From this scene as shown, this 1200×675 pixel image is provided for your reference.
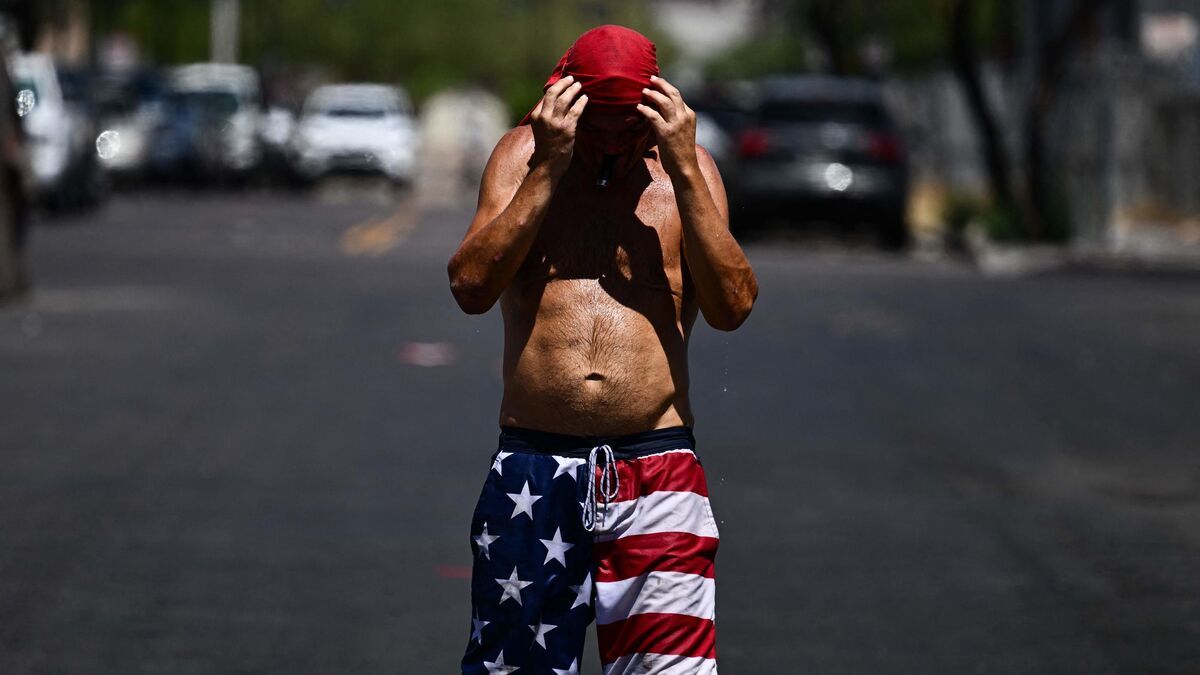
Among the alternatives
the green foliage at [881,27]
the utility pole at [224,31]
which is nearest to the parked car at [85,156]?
the green foliage at [881,27]

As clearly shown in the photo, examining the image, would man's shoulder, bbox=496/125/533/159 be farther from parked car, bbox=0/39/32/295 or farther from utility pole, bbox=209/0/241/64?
utility pole, bbox=209/0/241/64

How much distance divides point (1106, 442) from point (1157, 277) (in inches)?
420

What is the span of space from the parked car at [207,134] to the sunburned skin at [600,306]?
34.7 meters

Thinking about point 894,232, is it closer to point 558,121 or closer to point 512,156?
point 512,156

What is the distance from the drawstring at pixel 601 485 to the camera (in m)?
4.22

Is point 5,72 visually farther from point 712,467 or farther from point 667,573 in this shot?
point 667,573

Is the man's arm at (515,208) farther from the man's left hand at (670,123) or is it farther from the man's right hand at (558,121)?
the man's left hand at (670,123)

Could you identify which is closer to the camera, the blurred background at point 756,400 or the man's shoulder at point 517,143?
the man's shoulder at point 517,143

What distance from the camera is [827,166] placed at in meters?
25.4

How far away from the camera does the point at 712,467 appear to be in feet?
32.6

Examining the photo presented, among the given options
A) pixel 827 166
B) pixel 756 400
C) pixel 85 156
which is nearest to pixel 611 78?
pixel 756 400

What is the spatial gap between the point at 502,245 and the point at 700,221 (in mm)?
381

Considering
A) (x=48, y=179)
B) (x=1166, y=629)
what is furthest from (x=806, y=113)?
(x=1166, y=629)

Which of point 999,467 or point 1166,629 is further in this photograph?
point 999,467
